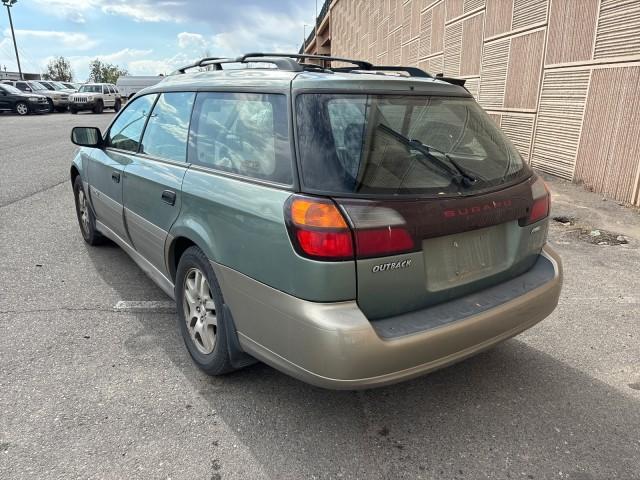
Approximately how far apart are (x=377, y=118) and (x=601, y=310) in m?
2.72

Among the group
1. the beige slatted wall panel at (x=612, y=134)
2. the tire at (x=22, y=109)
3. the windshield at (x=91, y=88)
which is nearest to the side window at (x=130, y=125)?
the beige slatted wall panel at (x=612, y=134)

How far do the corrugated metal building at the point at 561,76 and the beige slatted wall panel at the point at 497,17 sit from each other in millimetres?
21

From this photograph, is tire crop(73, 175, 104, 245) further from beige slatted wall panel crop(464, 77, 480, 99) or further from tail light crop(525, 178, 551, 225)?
beige slatted wall panel crop(464, 77, 480, 99)

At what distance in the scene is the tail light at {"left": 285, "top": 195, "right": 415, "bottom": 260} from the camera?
2061 millimetres

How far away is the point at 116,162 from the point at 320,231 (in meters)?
2.61

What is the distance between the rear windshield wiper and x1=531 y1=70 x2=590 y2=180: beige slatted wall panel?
20.9ft

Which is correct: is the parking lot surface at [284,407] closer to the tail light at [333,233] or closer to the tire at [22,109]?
the tail light at [333,233]

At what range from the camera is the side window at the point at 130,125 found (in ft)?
12.5

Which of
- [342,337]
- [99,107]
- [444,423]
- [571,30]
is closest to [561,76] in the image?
[571,30]

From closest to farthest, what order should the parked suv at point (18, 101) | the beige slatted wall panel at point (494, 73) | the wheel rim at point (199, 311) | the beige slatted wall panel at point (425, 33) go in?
the wheel rim at point (199, 311) < the beige slatted wall panel at point (494, 73) < the beige slatted wall panel at point (425, 33) < the parked suv at point (18, 101)

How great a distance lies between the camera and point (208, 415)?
8.50 ft

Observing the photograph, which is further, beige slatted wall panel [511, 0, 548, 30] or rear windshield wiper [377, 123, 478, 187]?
beige slatted wall panel [511, 0, 548, 30]

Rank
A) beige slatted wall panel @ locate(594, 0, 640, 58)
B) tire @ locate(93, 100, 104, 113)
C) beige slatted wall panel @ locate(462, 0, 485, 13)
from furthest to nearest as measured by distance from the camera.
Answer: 1. tire @ locate(93, 100, 104, 113)
2. beige slatted wall panel @ locate(462, 0, 485, 13)
3. beige slatted wall panel @ locate(594, 0, 640, 58)

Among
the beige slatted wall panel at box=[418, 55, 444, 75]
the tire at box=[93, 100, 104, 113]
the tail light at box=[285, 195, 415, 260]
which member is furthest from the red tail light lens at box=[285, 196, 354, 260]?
the tire at box=[93, 100, 104, 113]
